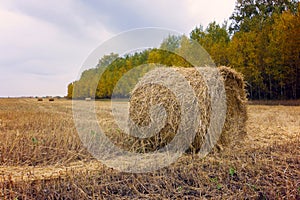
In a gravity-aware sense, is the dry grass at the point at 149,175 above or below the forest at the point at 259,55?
below

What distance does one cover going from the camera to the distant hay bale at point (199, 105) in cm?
444

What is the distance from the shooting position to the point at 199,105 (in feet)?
14.4

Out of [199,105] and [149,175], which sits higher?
[199,105]

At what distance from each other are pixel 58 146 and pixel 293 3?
3030 centimetres

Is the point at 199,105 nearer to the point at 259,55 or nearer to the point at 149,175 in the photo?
the point at 149,175

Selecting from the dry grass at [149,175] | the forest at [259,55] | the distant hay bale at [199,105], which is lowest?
the dry grass at [149,175]

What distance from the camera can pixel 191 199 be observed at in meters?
2.71

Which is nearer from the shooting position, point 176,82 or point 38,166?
point 38,166

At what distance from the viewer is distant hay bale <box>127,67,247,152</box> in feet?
14.6

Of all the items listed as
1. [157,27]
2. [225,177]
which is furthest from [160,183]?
[157,27]

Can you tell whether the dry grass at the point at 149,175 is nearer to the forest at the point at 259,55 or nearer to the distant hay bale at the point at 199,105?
the distant hay bale at the point at 199,105

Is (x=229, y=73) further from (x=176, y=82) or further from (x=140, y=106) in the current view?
(x=140, y=106)

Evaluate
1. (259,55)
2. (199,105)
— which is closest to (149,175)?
(199,105)

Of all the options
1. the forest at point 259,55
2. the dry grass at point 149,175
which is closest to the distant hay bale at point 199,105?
the dry grass at point 149,175
